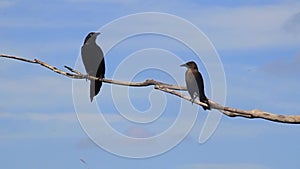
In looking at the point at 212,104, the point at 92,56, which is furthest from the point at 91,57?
the point at 212,104

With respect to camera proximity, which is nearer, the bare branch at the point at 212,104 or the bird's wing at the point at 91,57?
the bare branch at the point at 212,104

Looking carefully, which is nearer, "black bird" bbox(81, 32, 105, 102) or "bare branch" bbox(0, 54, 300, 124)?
"bare branch" bbox(0, 54, 300, 124)

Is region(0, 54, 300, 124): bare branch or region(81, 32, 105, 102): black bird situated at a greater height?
region(81, 32, 105, 102): black bird

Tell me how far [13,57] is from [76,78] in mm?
540

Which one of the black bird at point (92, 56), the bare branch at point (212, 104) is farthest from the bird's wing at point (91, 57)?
the bare branch at point (212, 104)

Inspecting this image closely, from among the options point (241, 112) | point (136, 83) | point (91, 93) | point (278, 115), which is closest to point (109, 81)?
point (136, 83)

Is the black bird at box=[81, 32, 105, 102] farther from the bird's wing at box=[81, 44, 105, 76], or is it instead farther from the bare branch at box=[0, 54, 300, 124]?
the bare branch at box=[0, 54, 300, 124]

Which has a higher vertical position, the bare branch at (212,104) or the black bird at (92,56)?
the black bird at (92,56)

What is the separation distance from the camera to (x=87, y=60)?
19.4 ft

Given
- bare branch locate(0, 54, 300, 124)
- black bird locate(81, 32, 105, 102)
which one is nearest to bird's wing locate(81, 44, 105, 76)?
black bird locate(81, 32, 105, 102)

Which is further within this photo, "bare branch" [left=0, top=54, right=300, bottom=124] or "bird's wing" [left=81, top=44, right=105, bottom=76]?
"bird's wing" [left=81, top=44, right=105, bottom=76]

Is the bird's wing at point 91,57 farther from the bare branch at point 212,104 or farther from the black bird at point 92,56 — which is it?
the bare branch at point 212,104

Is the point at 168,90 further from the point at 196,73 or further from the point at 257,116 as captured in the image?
the point at 196,73

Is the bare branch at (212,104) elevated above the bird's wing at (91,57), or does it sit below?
below
